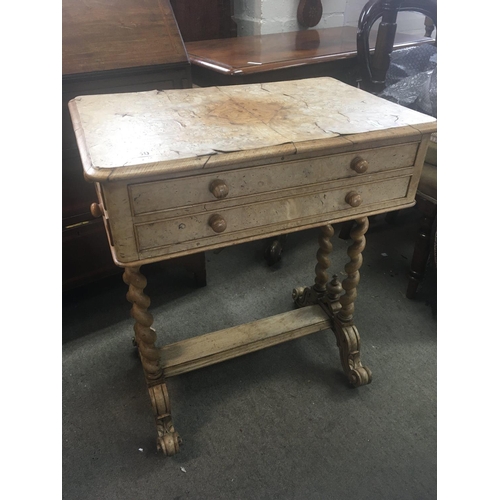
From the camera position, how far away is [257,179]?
1.09 m

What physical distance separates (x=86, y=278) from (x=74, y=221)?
0.27 meters

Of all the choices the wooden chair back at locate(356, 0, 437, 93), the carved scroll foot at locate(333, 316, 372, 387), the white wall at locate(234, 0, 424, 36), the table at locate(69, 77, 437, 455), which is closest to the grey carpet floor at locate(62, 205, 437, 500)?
the carved scroll foot at locate(333, 316, 372, 387)

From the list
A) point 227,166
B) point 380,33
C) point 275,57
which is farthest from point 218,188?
point 380,33

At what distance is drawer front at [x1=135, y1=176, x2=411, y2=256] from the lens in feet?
3.51

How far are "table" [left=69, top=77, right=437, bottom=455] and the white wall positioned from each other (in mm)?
1147

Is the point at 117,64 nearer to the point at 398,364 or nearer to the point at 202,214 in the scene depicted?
the point at 202,214

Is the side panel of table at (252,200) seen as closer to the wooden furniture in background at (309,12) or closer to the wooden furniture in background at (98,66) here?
the wooden furniture in background at (98,66)

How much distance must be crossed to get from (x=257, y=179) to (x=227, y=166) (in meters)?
0.09

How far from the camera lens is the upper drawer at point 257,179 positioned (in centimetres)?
101

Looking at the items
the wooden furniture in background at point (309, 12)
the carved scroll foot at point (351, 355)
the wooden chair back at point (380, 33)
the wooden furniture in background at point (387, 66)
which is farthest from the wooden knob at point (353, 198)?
the wooden furniture in background at point (309, 12)

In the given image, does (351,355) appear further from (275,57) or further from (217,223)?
(275,57)

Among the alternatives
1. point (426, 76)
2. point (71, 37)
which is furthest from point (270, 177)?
point (426, 76)

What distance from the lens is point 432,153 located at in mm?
1817

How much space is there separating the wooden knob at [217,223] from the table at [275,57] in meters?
0.94
